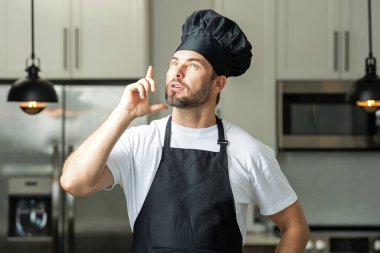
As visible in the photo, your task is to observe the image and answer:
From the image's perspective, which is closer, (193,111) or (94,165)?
(94,165)

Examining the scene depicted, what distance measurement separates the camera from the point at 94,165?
188 centimetres

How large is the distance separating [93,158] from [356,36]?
3.17m

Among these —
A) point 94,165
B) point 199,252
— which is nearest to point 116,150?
point 94,165

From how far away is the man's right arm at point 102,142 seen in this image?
6.10 ft

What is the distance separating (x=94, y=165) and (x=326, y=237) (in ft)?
9.73

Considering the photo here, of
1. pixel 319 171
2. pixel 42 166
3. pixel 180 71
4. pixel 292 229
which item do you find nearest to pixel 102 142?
pixel 180 71

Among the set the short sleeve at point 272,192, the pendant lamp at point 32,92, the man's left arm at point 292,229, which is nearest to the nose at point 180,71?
the short sleeve at point 272,192

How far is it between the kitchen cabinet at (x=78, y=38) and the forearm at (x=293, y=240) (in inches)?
105

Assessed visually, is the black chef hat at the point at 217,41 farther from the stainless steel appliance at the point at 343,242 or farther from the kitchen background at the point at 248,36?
the stainless steel appliance at the point at 343,242

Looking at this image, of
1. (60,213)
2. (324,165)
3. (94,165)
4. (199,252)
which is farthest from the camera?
(324,165)

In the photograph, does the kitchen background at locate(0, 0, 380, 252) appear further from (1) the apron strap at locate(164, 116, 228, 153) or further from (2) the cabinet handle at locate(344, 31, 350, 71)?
(1) the apron strap at locate(164, 116, 228, 153)

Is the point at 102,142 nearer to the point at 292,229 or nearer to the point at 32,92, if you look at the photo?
the point at 292,229

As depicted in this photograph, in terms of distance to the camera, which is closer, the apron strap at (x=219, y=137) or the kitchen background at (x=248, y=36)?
the apron strap at (x=219, y=137)

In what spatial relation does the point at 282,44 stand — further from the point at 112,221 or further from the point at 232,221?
the point at 232,221
